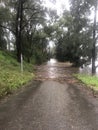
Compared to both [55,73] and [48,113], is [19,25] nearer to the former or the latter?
[55,73]

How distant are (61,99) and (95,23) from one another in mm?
14793

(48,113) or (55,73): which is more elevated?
(48,113)

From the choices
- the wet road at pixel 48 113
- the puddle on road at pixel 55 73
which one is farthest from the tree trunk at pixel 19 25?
the wet road at pixel 48 113

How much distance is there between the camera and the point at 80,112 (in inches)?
306

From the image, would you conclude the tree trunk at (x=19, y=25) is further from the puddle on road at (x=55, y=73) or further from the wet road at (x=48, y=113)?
the wet road at (x=48, y=113)

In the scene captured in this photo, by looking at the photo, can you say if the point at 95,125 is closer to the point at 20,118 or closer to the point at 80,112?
the point at 80,112

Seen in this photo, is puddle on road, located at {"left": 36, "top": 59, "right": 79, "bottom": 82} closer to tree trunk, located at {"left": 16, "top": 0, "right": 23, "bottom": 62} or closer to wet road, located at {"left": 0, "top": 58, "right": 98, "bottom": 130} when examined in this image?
tree trunk, located at {"left": 16, "top": 0, "right": 23, "bottom": 62}

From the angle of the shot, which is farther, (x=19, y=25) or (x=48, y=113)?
(x=19, y=25)

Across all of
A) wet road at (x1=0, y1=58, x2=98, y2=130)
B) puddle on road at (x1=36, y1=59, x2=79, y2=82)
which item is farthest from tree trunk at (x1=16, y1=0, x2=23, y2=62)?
wet road at (x1=0, y1=58, x2=98, y2=130)

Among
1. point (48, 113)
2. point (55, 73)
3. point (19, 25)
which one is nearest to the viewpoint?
point (48, 113)

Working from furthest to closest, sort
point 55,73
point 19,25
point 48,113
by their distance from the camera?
1. point 19,25
2. point 55,73
3. point 48,113

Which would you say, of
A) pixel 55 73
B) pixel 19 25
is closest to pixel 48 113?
pixel 55 73

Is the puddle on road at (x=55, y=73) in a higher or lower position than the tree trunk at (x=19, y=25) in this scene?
lower

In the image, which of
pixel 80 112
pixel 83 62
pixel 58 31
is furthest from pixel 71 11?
pixel 58 31
